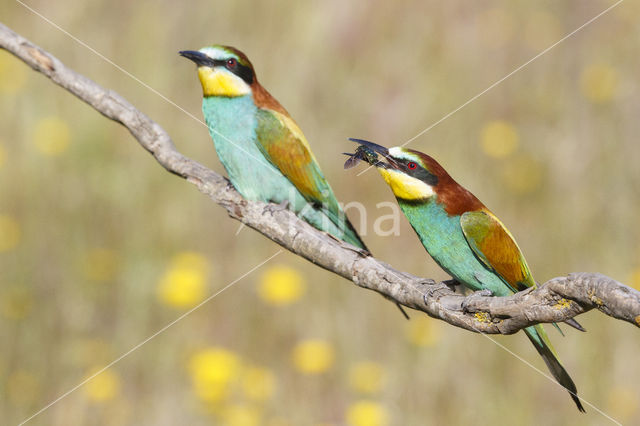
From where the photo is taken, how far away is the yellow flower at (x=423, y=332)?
112 inches

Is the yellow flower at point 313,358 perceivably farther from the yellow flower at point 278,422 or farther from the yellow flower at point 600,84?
the yellow flower at point 600,84

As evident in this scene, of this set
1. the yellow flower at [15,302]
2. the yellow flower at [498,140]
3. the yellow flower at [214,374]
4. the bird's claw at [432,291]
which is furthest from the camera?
the yellow flower at [498,140]

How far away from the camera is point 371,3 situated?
16.4ft

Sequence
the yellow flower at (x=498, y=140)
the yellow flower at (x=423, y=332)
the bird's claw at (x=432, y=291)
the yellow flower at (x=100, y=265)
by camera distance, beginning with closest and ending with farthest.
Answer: the bird's claw at (x=432, y=291), the yellow flower at (x=423, y=332), the yellow flower at (x=100, y=265), the yellow flower at (x=498, y=140)

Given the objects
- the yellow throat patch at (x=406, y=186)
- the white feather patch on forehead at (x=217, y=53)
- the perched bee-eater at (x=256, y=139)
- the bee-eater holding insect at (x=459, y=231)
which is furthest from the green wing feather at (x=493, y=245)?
the white feather patch on forehead at (x=217, y=53)

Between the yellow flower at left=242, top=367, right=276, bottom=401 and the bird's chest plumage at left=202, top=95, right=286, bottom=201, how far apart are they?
0.64m

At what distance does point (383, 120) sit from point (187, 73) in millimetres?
1234

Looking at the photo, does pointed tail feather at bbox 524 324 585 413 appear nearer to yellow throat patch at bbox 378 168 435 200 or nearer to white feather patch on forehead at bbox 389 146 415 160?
yellow throat patch at bbox 378 168 435 200

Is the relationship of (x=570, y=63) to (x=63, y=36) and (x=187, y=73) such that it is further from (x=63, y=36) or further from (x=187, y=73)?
(x=63, y=36)

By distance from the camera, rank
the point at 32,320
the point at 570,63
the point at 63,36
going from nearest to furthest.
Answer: the point at 32,320, the point at 63,36, the point at 570,63

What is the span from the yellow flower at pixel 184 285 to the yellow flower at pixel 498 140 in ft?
6.04

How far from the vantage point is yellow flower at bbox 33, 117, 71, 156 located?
3.62m

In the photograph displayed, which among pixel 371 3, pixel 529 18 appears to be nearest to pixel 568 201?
pixel 529 18

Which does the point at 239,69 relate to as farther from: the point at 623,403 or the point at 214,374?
the point at 623,403
